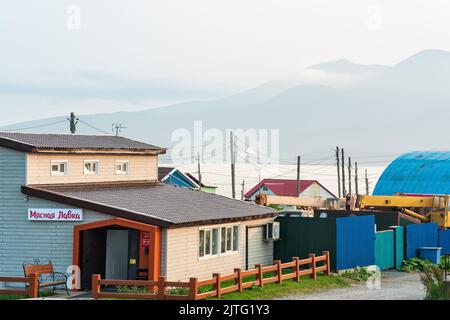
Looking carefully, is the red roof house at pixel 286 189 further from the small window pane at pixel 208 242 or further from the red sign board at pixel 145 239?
the red sign board at pixel 145 239

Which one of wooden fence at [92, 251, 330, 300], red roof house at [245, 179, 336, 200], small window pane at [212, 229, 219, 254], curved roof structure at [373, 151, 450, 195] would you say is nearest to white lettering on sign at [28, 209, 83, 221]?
wooden fence at [92, 251, 330, 300]

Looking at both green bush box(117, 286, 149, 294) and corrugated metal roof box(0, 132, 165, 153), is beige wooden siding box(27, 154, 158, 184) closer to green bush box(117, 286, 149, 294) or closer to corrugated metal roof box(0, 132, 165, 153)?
corrugated metal roof box(0, 132, 165, 153)

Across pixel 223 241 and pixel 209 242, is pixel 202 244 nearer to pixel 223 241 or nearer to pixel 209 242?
pixel 209 242

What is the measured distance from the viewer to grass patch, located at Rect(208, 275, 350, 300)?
3206cm

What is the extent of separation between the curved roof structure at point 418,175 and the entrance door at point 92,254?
153 ft

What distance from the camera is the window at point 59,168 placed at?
36.5 m

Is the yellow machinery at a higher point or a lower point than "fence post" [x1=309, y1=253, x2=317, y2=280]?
higher

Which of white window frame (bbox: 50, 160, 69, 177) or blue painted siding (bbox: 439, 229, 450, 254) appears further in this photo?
blue painted siding (bbox: 439, 229, 450, 254)

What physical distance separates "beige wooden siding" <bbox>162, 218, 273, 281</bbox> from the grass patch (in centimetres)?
142

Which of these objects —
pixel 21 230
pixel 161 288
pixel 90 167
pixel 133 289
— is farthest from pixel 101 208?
pixel 161 288

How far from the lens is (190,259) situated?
114 ft

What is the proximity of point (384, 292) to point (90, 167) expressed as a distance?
12233 mm

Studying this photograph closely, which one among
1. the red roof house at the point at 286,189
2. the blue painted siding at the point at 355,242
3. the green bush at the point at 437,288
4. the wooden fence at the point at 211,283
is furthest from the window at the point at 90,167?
the red roof house at the point at 286,189
